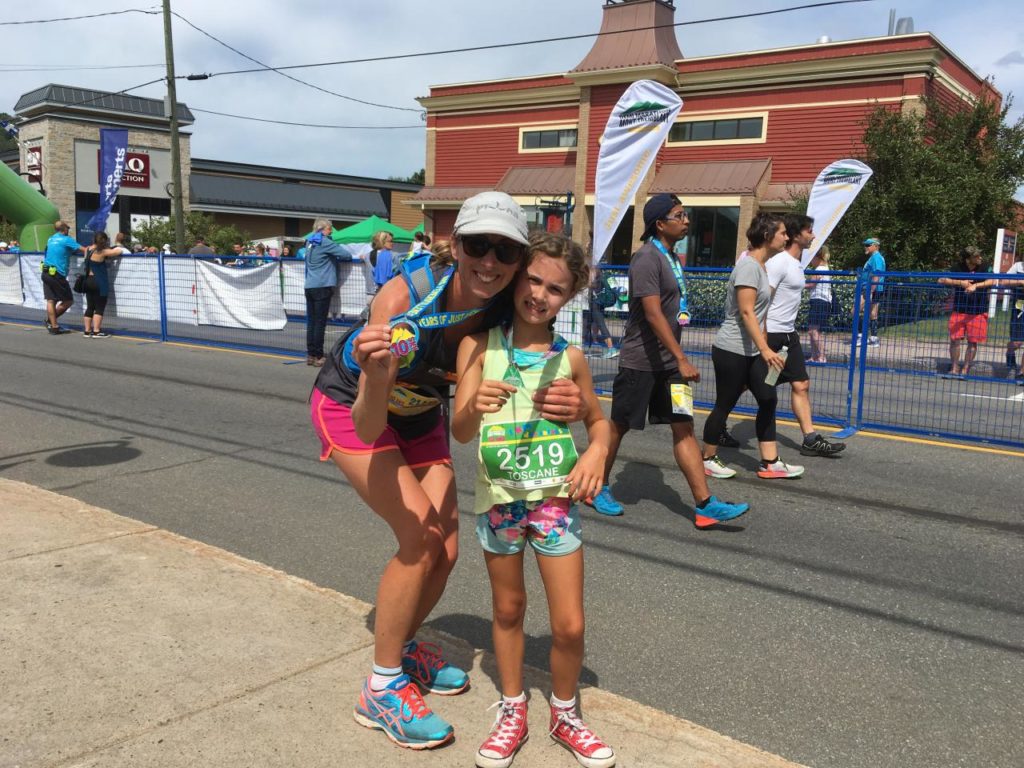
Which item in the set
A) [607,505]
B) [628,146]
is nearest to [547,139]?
[628,146]

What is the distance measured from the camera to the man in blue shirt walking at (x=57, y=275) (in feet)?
49.1

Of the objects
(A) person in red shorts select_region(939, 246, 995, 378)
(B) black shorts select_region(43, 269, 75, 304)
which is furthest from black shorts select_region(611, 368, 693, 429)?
(B) black shorts select_region(43, 269, 75, 304)

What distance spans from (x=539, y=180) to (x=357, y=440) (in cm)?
2961

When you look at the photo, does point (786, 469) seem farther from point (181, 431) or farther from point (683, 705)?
point (181, 431)

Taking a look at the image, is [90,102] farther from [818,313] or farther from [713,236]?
[818,313]

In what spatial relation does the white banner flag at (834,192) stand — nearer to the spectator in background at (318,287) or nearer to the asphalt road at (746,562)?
the asphalt road at (746,562)

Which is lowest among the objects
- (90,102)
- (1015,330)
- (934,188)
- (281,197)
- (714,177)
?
(1015,330)

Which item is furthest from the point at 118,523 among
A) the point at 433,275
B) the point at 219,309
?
the point at 219,309

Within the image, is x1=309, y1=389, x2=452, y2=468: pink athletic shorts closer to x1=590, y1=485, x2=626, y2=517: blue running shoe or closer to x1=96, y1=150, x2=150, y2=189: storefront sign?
x1=590, y1=485, x2=626, y2=517: blue running shoe

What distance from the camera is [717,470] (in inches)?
249

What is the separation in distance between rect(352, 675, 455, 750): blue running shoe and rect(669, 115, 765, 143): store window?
26865 millimetres

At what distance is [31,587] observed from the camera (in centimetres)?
371

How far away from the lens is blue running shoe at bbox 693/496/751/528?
5.02 meters

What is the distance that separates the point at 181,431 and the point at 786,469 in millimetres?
5116
